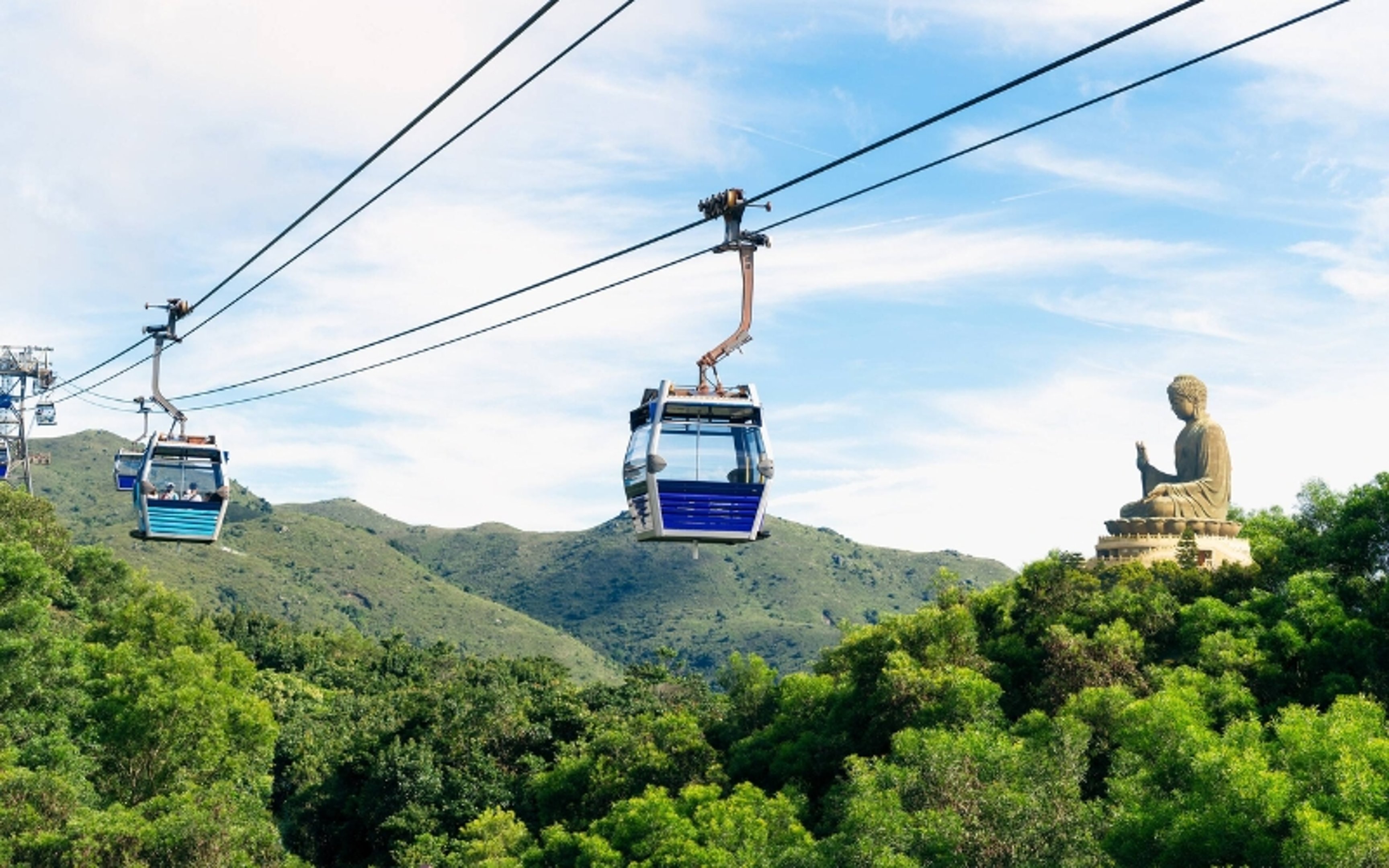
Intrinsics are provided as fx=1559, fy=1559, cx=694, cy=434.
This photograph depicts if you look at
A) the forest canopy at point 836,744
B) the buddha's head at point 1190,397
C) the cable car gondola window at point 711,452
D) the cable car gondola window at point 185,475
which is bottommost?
the forest canopy at point 836,744

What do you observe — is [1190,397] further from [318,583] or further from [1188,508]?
[318,583]

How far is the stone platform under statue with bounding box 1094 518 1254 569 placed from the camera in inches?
1898

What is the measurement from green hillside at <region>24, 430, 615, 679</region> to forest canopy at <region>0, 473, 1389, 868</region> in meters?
87.7

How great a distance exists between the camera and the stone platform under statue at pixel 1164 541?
48.2m

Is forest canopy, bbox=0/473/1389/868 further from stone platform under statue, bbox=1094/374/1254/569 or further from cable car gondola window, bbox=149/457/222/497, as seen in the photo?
cable car gondola window, bbox=149/457/222/497

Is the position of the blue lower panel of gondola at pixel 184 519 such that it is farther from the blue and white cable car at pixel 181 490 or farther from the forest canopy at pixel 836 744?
the forest canopy at pixel 836 744

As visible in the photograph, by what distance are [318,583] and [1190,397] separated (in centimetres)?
13906

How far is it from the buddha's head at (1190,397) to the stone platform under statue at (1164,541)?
4301 mm

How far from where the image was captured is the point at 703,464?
1892 centimetres

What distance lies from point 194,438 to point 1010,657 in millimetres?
24158

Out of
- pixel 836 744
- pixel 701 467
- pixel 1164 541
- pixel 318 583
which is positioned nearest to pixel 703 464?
pixel 701 467

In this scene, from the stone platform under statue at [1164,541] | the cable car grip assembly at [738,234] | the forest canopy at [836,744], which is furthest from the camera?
the stone platform under statue at [1164,541]

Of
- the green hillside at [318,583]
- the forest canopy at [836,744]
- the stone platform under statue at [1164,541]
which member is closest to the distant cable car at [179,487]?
the forest canopy at [836,744]

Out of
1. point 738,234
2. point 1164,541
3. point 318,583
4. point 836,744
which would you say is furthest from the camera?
point 318,583
